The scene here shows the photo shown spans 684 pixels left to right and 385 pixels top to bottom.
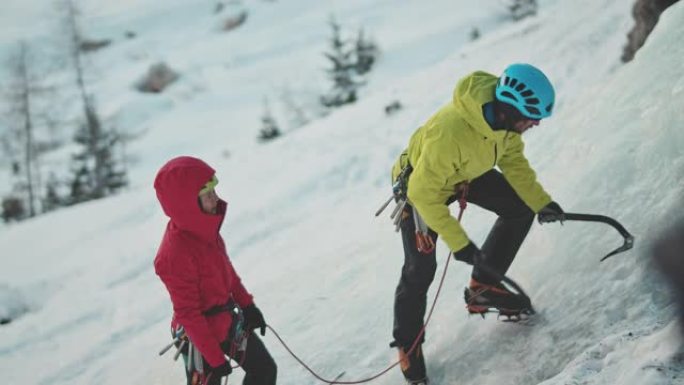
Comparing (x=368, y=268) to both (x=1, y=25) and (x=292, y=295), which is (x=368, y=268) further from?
(x=1, y=25)

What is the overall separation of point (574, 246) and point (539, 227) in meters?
0.53

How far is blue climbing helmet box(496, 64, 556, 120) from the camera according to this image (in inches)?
120

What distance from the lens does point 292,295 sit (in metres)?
6.58

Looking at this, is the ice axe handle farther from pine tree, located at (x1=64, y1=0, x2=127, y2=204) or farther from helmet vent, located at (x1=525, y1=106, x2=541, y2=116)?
pine tree, located at (x1=64, y1=0, x2=127, y2=204)

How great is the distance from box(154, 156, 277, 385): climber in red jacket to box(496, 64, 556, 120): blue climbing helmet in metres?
1.83

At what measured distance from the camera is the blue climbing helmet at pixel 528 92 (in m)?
3.06

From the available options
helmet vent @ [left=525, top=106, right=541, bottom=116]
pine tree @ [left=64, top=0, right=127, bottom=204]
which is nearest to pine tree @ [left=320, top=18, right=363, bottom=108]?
pine tree @ [left=64, top=0, right=127, bottom=204]

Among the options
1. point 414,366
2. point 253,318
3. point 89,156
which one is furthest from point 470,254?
point 89,156

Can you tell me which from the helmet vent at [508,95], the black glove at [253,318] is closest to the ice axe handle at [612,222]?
the helmet vent at [508,95]

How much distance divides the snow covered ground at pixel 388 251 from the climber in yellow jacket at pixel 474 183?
0.42 metres

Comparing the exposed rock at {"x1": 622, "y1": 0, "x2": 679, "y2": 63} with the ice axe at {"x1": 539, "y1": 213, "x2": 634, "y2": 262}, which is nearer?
the ice axe at {"x1": 539, "y1": 213, "x2": 634, "y2": 262}

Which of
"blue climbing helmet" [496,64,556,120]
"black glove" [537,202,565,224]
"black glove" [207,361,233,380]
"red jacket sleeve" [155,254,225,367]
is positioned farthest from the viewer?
"black glove" [537,202,565,224]

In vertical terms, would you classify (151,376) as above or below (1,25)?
below

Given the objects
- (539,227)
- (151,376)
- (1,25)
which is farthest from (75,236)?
(1,25)
